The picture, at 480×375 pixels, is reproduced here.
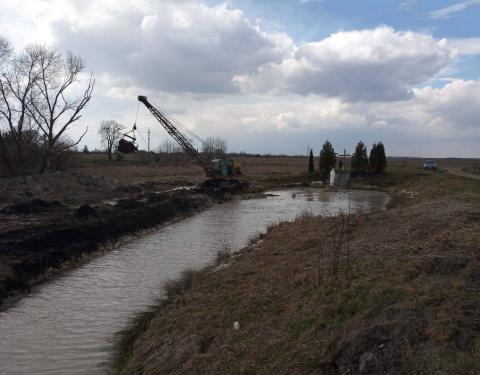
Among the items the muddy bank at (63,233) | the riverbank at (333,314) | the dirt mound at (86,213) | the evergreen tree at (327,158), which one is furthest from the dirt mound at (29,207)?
the evergreen tree at (327,158)

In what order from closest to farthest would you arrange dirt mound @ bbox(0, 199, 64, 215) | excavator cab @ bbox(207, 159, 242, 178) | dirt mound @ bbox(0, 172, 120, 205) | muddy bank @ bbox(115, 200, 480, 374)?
muddy bank @ bbox(115, 200, 480, 374), dirt mound @ bbox(0, 199, 64, 215), dirt mound @ bbox(0, 172, 120, 205), excavator cab @ bbox(207, 159, 242, 178)

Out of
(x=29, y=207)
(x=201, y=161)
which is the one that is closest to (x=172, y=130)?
(x=201, y=161)

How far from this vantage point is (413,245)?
991 cm

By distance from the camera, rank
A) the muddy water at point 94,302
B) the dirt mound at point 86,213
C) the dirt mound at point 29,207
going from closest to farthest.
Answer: the muddy water at point 94,302
the dirt mound at point 86,213
the dirt mound at point 29,207

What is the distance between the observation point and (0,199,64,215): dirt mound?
Result: 2396 cm

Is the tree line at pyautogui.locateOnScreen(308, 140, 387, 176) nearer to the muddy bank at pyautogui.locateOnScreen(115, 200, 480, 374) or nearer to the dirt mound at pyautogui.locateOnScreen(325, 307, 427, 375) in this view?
the muddy bank at pyautogui.locateOnScreen(115, 200, 480, 374)

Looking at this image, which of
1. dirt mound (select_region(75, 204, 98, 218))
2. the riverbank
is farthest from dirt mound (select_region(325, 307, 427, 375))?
dirt mound (select_region(75, 204, 98, 218))

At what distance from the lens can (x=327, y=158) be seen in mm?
55781

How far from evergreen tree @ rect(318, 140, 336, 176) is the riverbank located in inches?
1726

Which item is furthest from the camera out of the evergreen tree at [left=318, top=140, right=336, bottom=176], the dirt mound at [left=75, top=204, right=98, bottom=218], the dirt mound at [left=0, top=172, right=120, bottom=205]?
the evergreen tree at [left=318, top=140, right=336, bottom=176]

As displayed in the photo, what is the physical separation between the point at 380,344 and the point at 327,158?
51.3 m

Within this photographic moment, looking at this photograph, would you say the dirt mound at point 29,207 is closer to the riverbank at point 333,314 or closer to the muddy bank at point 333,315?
the riverbank at point 333,314

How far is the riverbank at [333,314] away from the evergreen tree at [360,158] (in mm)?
43030

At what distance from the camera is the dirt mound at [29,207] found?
2396 centimetres
